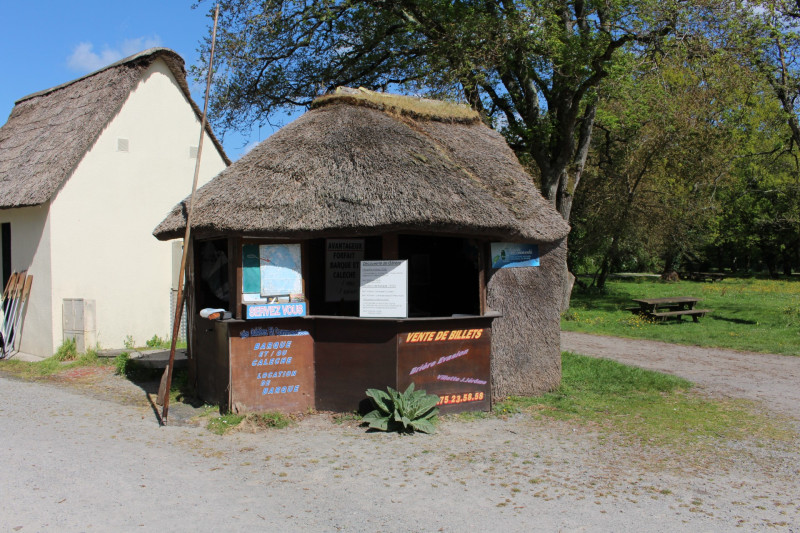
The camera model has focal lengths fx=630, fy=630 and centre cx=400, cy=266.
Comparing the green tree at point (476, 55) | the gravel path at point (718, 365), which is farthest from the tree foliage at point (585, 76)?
the gravel path at point (718, 365)

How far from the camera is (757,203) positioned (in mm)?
43031

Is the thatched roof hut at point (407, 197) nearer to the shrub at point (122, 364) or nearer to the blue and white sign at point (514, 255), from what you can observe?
the blue and white sign at point (514, 255)

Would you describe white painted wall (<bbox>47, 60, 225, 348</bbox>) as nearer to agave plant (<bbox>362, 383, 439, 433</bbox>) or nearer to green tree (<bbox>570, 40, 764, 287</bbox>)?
agave plant (<bbox>362, 383, 439, 433</bbox>)

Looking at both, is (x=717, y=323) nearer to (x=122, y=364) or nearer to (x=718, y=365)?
(x=718, y=365)

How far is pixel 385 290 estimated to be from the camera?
7496 millimetres

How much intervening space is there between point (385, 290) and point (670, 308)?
1502cm

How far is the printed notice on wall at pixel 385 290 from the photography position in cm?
746

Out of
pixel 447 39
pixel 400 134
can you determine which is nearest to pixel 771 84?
pixel 447 39

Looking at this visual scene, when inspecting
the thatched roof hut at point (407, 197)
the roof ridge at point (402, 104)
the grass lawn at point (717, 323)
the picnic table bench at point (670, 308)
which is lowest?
the grass lawn at point (717, 323)

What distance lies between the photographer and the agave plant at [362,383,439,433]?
708 cm

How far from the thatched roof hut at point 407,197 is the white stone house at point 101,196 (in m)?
4.54

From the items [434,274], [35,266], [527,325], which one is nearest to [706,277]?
[434,274]

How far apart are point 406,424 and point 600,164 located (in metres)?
19.8

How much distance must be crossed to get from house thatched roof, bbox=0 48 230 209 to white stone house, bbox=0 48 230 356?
3 centimetres
